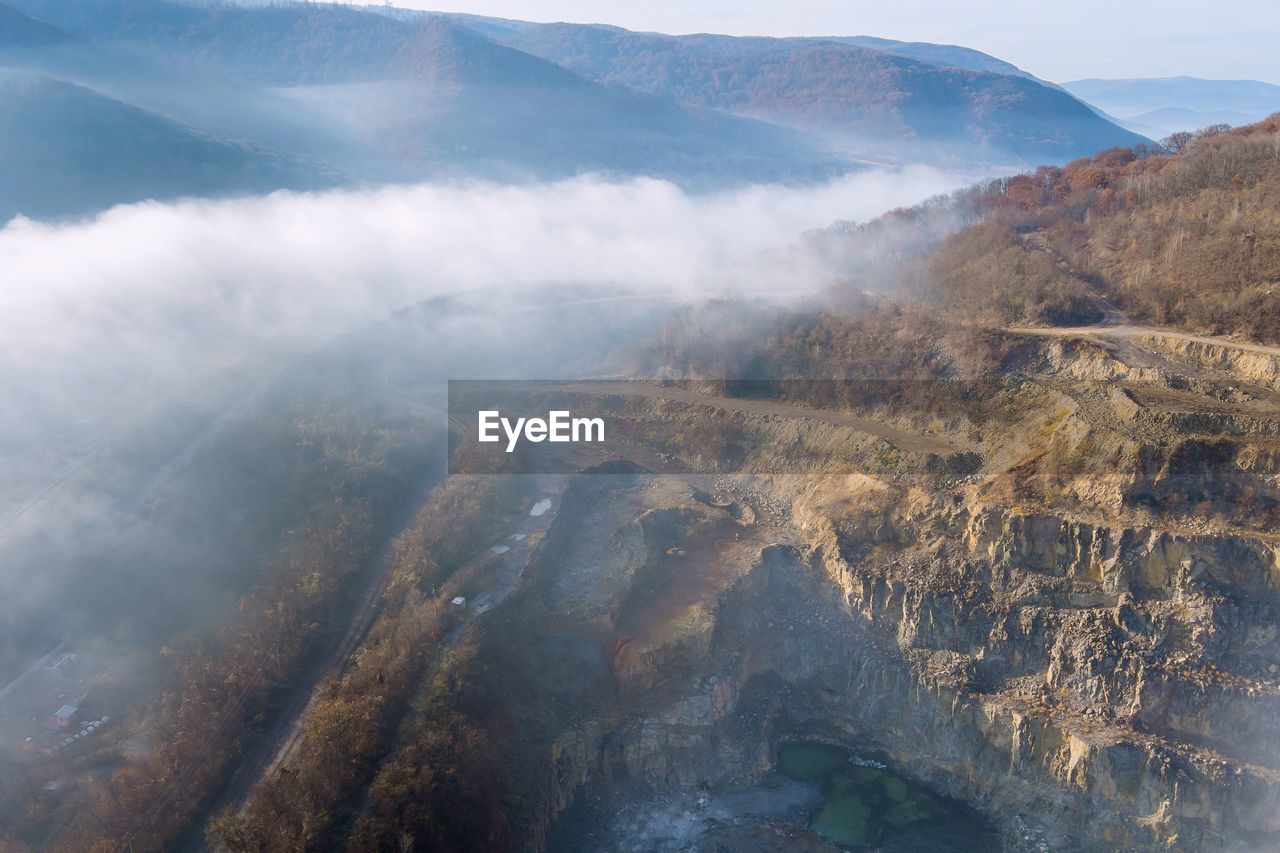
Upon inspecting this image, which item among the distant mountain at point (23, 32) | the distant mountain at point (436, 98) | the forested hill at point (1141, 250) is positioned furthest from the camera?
the distant mountain at point (436, 98)

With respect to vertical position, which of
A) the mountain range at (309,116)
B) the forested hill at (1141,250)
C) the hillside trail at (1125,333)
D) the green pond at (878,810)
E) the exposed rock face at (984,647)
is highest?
the mountain range at (309,116)

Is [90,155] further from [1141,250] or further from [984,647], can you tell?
[1141,250]

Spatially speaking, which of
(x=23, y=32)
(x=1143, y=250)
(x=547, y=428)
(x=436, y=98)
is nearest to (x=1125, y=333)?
(x=1143, y=250)

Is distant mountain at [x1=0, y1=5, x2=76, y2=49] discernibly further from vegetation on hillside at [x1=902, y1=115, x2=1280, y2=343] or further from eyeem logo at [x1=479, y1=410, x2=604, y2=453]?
vegetation on hillside at [x1=902, y1=115, x2=1280, y2=343]

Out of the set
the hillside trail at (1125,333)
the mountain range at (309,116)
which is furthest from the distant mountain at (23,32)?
the hillside trail at (1125,333)

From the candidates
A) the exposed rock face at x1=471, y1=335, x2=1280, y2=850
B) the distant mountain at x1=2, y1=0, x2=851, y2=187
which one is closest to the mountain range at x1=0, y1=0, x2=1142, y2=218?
the distant mountain at x1=2, y1=0, x2=851, y2=187

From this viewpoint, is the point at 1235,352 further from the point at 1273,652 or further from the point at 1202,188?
the point at 1202,188

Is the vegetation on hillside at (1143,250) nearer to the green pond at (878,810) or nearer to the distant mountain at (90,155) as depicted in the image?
the green pond at (878,810)
